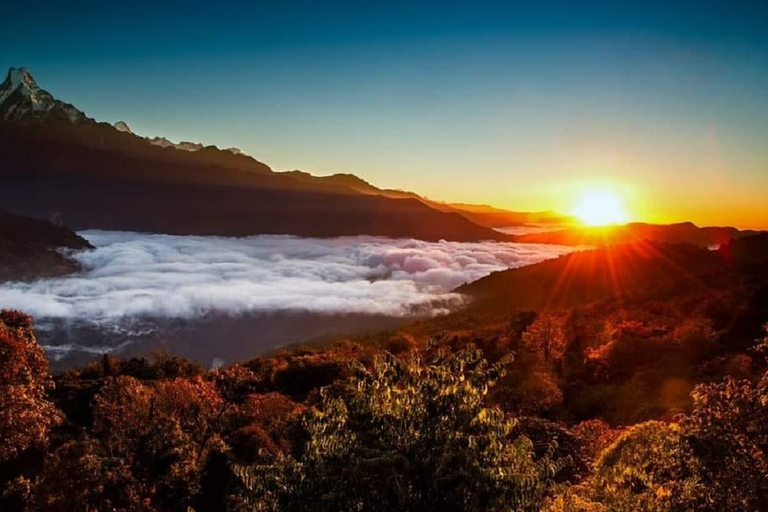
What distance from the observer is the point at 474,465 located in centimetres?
1580

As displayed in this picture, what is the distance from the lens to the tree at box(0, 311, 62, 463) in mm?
28891

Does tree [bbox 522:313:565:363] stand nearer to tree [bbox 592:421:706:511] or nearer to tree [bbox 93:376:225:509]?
tree [bbox 93:376:225:509]

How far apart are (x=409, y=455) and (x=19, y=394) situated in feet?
74.7

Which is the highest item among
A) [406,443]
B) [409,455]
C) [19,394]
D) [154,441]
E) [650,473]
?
[406,443]

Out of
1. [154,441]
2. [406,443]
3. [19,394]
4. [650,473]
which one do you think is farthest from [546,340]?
[406,443]

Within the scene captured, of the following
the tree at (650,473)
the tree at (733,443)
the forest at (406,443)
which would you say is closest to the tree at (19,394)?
the forest at (406,443)

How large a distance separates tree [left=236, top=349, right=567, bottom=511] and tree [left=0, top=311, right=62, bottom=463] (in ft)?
57.6

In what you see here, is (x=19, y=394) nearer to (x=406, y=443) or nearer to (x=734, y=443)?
(x=406, y=443)

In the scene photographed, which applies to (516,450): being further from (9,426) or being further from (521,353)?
(521,353)

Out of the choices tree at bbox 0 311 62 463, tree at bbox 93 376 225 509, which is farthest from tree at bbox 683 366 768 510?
tree at bbox 0 311 62 463

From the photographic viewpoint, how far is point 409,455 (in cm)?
1659

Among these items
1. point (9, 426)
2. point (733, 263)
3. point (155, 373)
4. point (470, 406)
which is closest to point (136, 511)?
point (9, 426)

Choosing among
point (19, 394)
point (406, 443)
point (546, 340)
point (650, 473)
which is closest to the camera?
point (406, 443)

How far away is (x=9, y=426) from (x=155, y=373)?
239 feet
